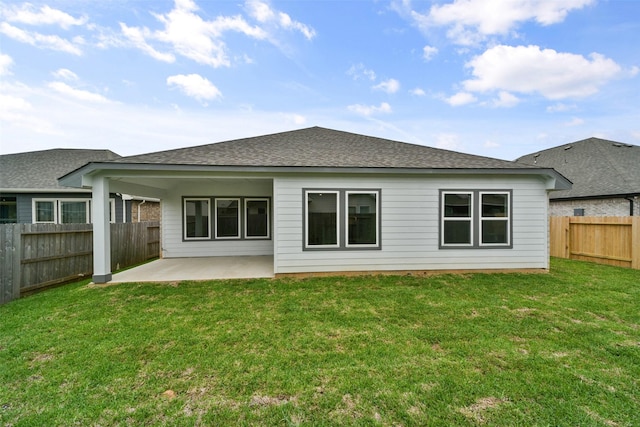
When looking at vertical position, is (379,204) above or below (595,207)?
above

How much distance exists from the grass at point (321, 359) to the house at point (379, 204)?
1.63 m

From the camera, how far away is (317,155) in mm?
7348

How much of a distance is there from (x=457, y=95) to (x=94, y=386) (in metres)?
18.3

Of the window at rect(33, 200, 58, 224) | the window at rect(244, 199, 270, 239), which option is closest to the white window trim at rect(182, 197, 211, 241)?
the window at rect(244, 199, 270, 239)

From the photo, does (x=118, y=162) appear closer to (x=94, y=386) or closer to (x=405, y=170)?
(x=94, y=386)

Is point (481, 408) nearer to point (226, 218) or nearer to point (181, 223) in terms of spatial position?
point (226, 218)

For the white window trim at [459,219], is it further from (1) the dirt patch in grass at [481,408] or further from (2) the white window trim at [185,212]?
(2) the white window trim at [185,212]

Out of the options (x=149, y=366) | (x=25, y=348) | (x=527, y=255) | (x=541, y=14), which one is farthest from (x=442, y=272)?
(x=541, y=14)

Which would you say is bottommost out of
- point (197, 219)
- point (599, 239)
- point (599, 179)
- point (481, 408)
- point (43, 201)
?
point (481, 408)

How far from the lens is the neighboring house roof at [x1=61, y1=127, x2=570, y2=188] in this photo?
6227 mm

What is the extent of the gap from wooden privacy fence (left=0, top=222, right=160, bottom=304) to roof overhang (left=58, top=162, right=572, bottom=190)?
126cm

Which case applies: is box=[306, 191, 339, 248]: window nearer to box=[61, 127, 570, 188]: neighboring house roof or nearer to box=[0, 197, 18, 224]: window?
box=[61, 127, 570, 188]: neighboring house roof

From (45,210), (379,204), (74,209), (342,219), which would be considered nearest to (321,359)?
(342,219)

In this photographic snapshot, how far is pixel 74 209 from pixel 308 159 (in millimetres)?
10530
